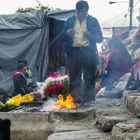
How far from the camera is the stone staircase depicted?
4.77 m

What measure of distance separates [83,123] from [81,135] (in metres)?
1.15

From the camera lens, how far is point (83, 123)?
648cm

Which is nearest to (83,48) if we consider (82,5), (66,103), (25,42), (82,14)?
(82,14)

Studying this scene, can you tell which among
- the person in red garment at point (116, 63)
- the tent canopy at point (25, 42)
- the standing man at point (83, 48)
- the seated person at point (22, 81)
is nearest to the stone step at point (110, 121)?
the standing man at point (83, 48)

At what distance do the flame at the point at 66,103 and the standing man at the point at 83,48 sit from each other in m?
→ 0.16

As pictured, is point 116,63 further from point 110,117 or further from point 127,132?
point 127,132

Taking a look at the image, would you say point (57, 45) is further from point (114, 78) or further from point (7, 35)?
point (114, 78)

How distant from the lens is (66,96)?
834 centimetres

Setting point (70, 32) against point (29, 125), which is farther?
point (70, 32)

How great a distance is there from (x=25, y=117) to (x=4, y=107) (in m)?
1.21

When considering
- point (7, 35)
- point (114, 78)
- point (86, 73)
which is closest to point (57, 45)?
point (7, 35)

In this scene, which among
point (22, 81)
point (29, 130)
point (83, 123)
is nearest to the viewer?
point (83, 123)

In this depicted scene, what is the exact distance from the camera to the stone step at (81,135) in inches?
200

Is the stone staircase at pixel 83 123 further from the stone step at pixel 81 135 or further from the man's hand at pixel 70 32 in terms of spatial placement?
the man's hand at pixel 70 32
